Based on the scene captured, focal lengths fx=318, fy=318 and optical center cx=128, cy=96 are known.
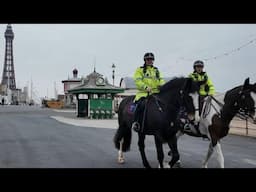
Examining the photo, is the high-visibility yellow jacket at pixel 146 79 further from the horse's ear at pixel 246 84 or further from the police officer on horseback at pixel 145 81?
the horse's ear at pixel 246 84

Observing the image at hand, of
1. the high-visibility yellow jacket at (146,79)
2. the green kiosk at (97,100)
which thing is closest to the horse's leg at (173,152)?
the high-visibility yellow jacket at (146,79)

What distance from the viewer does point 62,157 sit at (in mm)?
8719

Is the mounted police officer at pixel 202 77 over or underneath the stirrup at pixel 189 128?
over

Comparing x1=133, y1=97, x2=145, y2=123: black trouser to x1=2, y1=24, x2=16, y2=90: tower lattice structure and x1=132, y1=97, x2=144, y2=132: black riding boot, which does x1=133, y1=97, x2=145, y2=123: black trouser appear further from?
x1=2, y1=24, x2=16, y2=90: tower lattice structure

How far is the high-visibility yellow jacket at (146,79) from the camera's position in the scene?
22.9 ft

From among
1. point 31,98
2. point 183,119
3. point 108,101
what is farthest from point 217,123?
point 31,98

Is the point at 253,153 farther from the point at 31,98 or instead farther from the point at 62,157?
the point at 31,98

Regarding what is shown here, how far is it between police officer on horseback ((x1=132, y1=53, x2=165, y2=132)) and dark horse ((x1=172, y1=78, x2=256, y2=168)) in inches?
47.6

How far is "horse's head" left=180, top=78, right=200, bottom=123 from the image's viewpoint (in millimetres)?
5844

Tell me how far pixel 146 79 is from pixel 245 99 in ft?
6.88

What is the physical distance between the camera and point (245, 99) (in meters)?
6.34
